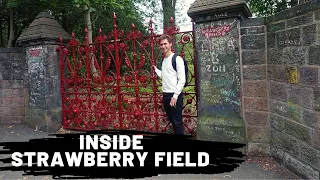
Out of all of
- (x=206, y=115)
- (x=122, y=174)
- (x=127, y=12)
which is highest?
(x=127, y=12)

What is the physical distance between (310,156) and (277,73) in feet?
3.69

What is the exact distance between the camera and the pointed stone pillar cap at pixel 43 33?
225 inches

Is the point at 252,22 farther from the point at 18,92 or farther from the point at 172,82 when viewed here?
the point at 18,92

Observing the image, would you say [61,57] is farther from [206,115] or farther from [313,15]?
[313,15]

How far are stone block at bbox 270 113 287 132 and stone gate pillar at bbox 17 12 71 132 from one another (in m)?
4.26

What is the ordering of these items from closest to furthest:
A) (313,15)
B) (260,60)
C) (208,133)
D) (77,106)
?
(313,15)
(260,60)
(208,133)
(77,106)

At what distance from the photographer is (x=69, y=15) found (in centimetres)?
1062

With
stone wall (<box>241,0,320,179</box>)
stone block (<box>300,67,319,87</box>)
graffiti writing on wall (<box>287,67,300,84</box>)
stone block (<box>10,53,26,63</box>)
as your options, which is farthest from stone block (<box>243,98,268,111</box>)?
stone block (<box>10,53,26,63</box>)

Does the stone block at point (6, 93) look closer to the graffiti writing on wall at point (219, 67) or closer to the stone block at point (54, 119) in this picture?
the stone block at point (54, 119)

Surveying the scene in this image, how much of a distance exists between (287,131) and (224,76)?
110cm

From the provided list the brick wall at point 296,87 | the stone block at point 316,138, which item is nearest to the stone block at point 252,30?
the brick wall at point 296,87

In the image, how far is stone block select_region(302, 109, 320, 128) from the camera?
9.70ft

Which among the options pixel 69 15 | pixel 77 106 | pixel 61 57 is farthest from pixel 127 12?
pixel 77 106

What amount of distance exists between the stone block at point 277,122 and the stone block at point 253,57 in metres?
0.77
